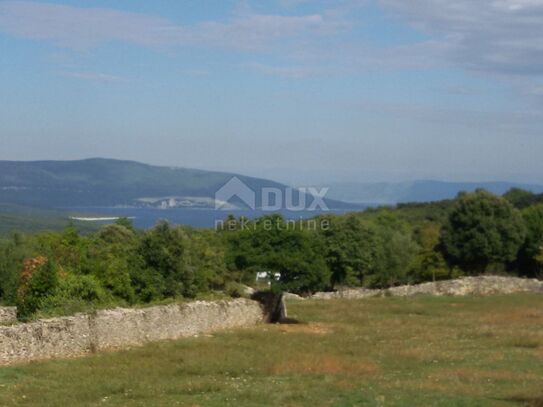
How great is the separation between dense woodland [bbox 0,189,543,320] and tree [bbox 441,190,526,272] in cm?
10

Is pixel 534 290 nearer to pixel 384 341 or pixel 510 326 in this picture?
pixel 510 326

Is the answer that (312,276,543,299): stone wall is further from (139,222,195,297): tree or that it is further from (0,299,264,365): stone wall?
(0,299,264,365): stone wall

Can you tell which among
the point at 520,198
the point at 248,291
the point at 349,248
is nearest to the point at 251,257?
the point at 248,291

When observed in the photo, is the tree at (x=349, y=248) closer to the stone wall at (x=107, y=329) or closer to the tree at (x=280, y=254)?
the tree at (x=280, y=254)

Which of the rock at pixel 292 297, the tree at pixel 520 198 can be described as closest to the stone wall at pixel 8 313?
the rock at pixel 292 297

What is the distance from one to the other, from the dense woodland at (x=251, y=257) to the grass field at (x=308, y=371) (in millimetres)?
4626

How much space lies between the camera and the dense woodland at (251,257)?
37.0 m

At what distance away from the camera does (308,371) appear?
25.6 m

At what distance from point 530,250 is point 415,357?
2457 inches

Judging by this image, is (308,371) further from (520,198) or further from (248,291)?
(520,198)

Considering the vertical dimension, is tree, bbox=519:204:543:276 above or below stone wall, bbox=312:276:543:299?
above

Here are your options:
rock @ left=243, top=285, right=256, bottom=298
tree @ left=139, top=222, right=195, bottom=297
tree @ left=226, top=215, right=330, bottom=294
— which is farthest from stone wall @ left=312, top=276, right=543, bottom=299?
tree @ left=139, top=222, right=195, bottom=297

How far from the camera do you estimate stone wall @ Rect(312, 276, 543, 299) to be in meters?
68.6

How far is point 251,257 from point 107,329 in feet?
53.4
